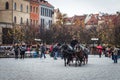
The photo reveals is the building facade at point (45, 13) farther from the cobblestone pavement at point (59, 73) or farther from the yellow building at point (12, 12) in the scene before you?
the cobblestone pavement at point (59, 73)

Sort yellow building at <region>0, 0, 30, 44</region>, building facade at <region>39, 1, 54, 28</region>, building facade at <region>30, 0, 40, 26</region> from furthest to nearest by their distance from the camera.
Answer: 1. building facade at <region>39, 1, 54, 28</region>
2. building facade at <region>30, 0, 40, 26</region>
3. yellow building at <region>0, 0, 30, 44</region>

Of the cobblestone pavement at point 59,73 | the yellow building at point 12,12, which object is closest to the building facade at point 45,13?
the yellow building at point 12,12

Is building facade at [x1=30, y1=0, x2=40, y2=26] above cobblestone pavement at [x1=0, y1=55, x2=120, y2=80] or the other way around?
above

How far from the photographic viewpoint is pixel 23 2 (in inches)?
4742

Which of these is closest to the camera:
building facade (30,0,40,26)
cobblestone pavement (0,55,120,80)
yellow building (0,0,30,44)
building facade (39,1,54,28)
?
cobblestone pavement (0,55,120,80)

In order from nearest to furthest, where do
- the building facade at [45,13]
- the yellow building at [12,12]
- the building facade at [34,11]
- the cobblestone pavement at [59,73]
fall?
the cobblestone pavement at [59,73] < the yellow building at [12,12] < the building facade at [34,11] < the building facade at [45,13]

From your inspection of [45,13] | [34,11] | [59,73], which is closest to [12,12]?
[34,11]

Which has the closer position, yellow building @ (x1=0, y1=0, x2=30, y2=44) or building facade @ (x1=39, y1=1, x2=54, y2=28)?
yellow building @ (x1=0, y1=0, x2=30, y2=44)

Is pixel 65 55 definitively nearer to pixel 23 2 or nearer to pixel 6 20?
pixel 6 20

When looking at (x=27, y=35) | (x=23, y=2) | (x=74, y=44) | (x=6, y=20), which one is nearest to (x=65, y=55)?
(x=74, y=44)

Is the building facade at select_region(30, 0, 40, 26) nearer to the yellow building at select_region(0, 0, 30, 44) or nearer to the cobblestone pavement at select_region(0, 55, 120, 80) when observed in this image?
the yellow building at select_region(0, 0, 30, 44)

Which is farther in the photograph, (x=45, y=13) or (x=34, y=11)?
(x=45, y=13)

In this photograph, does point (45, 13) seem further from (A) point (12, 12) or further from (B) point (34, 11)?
(A) point (12, 12)

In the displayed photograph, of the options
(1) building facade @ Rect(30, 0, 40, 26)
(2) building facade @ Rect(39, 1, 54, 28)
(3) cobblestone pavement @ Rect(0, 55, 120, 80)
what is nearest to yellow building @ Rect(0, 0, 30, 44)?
A: (1) building facade @ Rect(30, 0, 40, 26)
